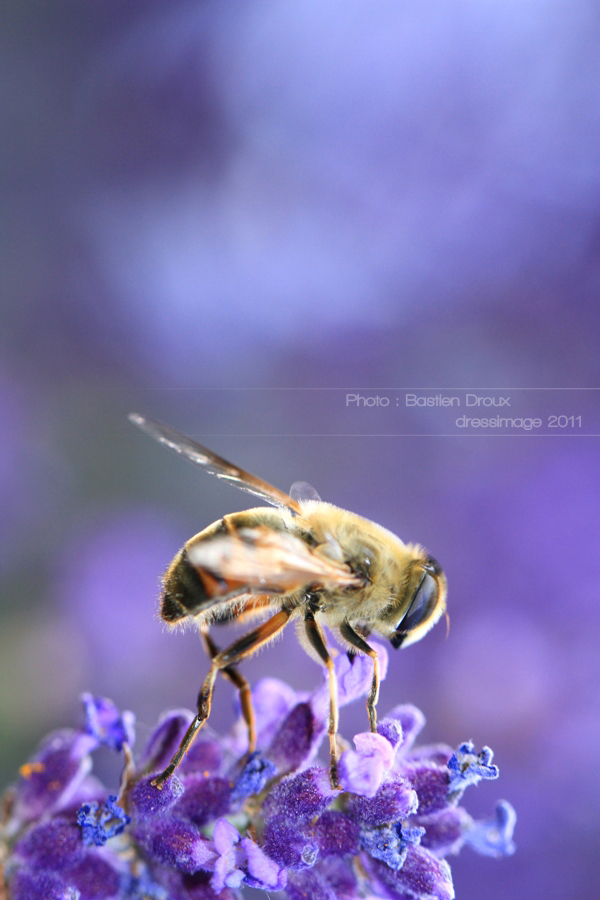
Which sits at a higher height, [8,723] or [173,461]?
[173,461]

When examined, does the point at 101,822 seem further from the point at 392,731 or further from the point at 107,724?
the point at 392,731

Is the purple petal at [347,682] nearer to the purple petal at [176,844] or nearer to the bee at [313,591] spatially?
the bee at [313,591]

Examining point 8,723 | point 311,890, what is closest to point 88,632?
point 8,723

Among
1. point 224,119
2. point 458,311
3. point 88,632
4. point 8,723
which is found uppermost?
point 224,119

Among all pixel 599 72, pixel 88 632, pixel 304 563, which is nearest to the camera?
pixel 304 563

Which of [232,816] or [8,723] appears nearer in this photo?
[232,816]

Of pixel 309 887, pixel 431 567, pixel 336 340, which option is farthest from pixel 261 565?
pixel 336 340

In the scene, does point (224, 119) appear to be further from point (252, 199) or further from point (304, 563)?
point (304, 563)
